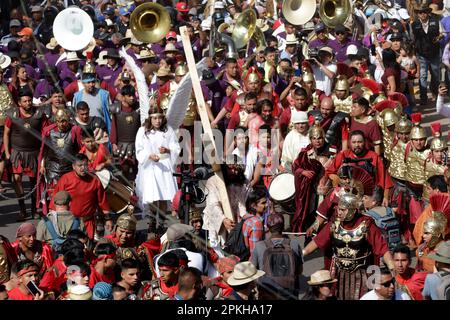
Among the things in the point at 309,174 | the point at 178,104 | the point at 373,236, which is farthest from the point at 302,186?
the point at 373,236

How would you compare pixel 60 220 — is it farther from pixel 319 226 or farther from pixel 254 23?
pixel 254 23

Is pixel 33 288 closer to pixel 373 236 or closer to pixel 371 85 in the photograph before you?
pixel 373 236

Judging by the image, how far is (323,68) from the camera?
64.3 feet

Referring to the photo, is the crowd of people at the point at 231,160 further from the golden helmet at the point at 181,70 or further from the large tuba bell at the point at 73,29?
the golden helmet at the point at 181,70

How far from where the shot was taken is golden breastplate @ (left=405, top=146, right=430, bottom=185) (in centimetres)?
1501

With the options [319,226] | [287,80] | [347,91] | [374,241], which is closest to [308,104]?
[347,91]

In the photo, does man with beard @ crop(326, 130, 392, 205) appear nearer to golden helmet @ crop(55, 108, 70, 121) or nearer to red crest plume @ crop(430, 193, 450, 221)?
red crest plume @ crop(430, 193, 450, 221)

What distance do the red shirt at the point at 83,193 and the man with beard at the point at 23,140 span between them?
212cm

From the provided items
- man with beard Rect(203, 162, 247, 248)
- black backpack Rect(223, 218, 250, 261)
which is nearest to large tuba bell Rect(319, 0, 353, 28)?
man with beard Rect(203, 162, 247, 248)

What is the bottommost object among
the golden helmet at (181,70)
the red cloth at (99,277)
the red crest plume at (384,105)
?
the red cloth at (99,277)

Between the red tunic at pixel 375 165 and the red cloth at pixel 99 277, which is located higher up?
the red tunic at pixel 375 165

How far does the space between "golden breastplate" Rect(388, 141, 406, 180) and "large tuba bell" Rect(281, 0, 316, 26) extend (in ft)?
27.6

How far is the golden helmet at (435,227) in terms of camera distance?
12.5 metres

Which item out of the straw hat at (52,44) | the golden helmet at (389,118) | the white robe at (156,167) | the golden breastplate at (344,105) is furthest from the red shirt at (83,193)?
the straw hat at (52,44)
